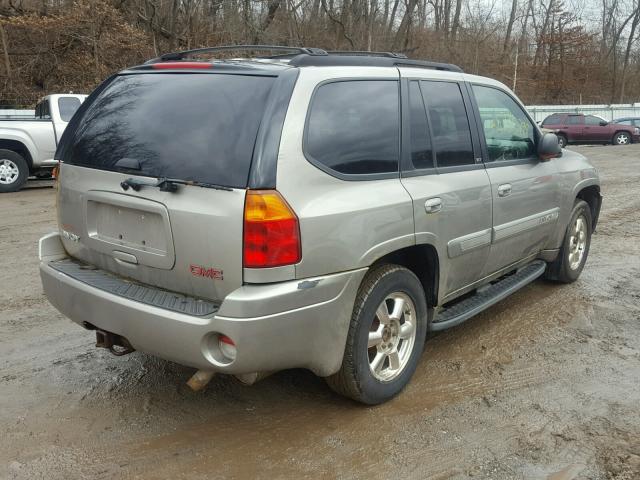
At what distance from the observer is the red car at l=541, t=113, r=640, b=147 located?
90.2ft

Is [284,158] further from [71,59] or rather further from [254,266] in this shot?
[71,59]

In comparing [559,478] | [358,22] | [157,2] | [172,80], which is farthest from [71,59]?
[559,478]

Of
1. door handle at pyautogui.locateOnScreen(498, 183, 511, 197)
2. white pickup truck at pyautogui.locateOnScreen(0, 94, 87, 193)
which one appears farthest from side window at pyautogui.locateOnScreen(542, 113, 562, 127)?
door handle at pyautogui.locateOnScreen(498, 183, 511, 197)

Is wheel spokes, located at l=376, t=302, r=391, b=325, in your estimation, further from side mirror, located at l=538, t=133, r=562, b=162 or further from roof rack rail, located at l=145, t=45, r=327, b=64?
side mirror, located at l=538, t=133, r=562, b=162

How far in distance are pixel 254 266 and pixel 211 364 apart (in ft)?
1.64

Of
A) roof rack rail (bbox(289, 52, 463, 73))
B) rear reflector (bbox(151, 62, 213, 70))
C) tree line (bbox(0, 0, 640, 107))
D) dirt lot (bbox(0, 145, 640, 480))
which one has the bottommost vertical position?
dirt lot (bbox(0, 145, 640, 480))

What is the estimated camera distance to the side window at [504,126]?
14.1 ft

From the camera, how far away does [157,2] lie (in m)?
24.3

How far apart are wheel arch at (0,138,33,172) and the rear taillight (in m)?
10.3

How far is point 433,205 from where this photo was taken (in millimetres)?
3504

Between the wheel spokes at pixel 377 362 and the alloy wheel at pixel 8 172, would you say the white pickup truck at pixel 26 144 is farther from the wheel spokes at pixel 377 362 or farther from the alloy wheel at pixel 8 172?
the wheel spokes at pixel 377 362

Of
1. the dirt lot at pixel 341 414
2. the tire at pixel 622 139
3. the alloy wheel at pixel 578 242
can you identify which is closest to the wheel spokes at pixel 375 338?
the dirt lot at pixel 341 414

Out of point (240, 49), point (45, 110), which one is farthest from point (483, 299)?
point (45, 110)

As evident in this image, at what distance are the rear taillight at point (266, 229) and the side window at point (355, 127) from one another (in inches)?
13.9
